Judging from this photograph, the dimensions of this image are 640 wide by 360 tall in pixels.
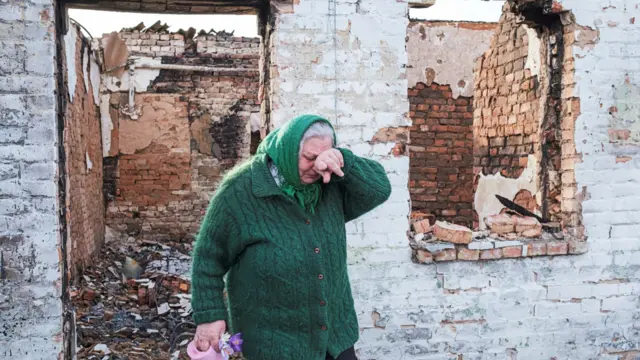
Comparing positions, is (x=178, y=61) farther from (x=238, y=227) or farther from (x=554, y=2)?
(x=238, y=227)

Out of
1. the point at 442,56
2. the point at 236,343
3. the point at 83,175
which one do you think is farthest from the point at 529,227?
the point at 83,175

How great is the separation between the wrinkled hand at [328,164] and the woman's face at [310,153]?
3cm

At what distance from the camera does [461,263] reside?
3.93 m

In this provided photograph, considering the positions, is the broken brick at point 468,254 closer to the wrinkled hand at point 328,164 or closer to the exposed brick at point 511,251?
the exposed brick at point 511,251

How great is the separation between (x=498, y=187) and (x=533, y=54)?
49.5 inches

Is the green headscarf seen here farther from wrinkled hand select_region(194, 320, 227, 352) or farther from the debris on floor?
the debris on floor

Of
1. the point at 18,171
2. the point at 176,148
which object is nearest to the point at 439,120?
the point at 176,148

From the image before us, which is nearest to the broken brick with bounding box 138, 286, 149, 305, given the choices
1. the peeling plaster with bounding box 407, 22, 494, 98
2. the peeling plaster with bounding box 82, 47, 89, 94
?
the peeling plaster with bounding box 82, 47, 89, 94

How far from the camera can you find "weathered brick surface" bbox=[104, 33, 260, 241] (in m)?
9.62

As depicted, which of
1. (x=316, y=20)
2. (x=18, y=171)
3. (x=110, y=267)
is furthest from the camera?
(x=110, y=267)

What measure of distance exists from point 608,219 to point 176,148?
7.18m

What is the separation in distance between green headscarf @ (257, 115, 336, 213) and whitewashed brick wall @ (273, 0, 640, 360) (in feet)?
4.22

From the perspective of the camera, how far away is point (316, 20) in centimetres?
369

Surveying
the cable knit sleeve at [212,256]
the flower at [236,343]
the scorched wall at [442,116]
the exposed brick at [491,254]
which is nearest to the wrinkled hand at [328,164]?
the cable knit sleeve at [212,256]
